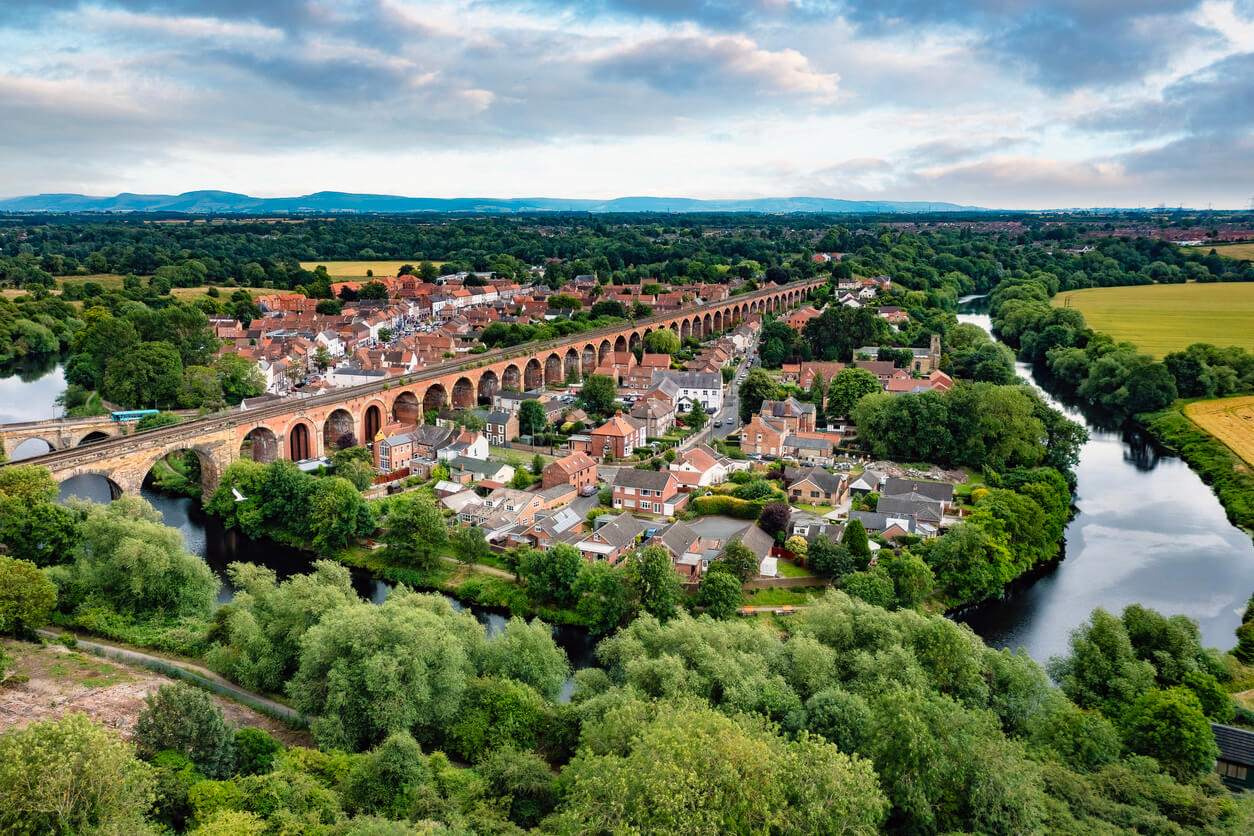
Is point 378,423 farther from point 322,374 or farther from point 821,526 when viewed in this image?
point 821,526

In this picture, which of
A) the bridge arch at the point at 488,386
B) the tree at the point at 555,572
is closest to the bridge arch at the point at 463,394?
the bridge arch at the point at 488,386

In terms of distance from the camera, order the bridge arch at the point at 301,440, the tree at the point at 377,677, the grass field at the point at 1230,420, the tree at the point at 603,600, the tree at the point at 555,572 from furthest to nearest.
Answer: the grass field at the point at 1230,420, the bridge arch at the point at 301,440, the tree at the point at 555,572, the tree at the point at 603,600, the tree at the point at 377,677

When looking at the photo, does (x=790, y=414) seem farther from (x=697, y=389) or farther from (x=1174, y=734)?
(x=1174, y=734)

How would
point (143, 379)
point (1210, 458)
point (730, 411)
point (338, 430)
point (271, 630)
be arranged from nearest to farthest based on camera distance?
point (271, 630) < point (1210, 458) < point (338, 430) < point (143, 379) < point (730, 411)

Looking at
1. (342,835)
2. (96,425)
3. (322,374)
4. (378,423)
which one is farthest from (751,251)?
(342,835)

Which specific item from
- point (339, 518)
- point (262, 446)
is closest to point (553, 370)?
point (262, 446)

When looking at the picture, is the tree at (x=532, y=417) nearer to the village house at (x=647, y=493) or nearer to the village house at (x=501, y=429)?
the village house at (x=501, y=429)
